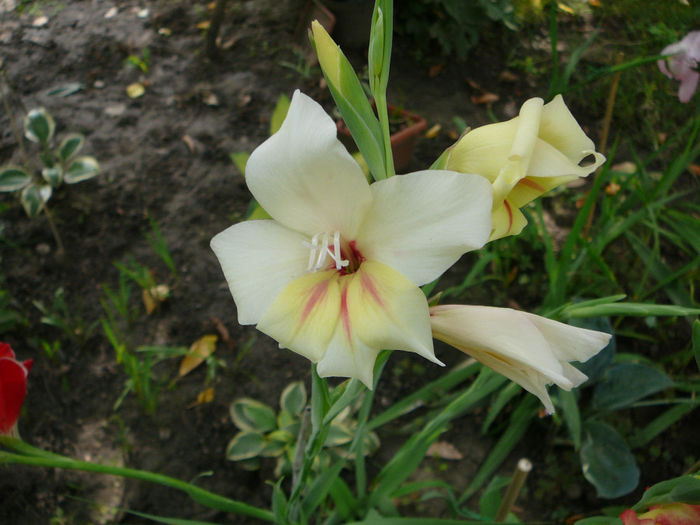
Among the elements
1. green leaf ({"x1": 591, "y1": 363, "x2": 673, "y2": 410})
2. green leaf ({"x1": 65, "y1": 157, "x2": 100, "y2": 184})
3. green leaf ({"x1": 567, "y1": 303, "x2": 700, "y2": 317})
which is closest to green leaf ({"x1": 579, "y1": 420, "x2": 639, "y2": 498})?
green leaf ({"x1": 591, "y1": 363, "x2": 673, "y2": 410})

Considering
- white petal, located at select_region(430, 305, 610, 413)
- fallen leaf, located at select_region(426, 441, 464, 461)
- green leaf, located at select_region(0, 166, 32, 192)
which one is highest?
white petal, located at select_region(430, 305, 610, 413)

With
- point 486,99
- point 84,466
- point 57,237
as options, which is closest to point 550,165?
point 84,466

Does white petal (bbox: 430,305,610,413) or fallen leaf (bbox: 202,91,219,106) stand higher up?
white petal (bbox: 430,305,610,413)

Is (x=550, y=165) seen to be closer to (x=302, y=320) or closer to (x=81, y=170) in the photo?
(x=302, y=320)

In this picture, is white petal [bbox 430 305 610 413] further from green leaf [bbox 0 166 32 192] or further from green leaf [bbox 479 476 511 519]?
green leaf [bbox 0 166 32 192]

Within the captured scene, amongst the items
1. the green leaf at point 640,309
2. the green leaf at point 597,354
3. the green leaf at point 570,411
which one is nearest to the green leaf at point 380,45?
the green leaf at point 640,309

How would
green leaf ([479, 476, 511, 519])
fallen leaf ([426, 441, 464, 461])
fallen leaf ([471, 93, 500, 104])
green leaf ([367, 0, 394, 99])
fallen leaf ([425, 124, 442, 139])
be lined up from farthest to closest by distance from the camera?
1. fallen leaf ([471, 93, 500, 104])
2. fallen leaf ([425, 124, 442, 139])
3. fallen leaf ([426, 441, 464, 461])
4. green leaf ([479, 476, 511, 519])
5. green leaf ([367, 0, 394, 99])

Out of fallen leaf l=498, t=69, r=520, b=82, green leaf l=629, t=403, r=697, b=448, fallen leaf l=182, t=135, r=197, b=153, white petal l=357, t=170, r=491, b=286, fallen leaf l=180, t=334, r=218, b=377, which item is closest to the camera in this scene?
white petal l=357, t=170, r=491, b=286
